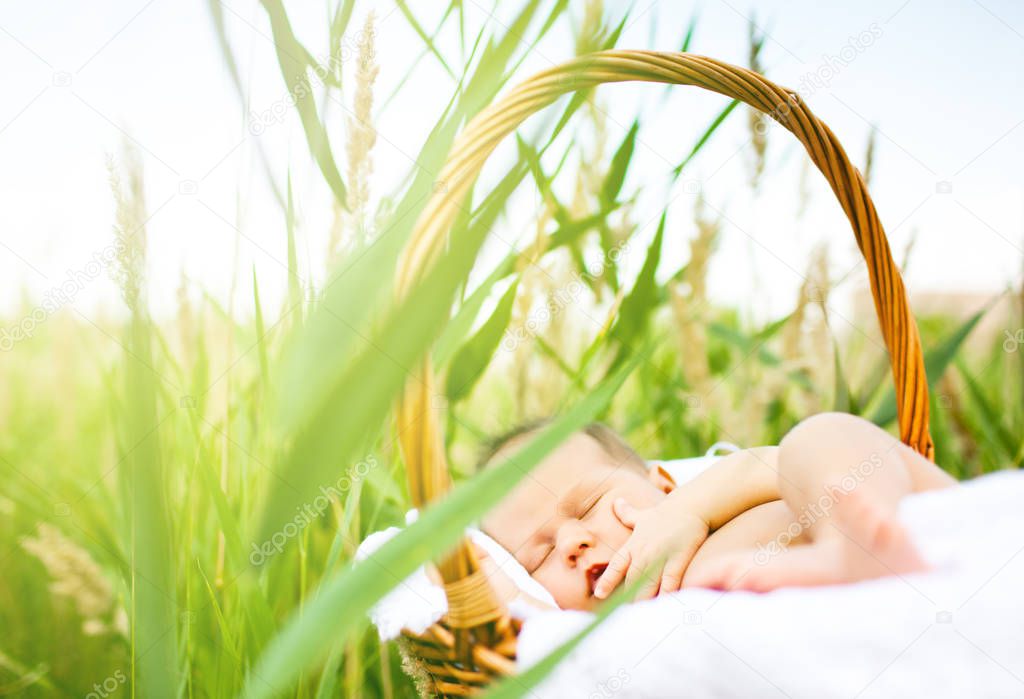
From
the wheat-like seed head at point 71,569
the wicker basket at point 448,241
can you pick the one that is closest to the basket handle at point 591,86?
the wicker basket at point 448,241

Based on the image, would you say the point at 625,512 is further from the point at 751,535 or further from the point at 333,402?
the point at 333,402

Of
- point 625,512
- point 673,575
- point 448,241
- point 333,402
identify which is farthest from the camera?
point 625,512

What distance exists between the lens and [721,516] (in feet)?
2.10

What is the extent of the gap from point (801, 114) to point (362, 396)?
492 millimetres

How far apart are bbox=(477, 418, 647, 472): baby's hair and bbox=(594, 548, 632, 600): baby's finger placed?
17 cm

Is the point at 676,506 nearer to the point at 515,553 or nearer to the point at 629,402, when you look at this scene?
the point at 515,553

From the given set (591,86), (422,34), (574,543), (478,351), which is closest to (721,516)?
(574,543)

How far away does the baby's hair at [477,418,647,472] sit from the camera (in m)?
0.79

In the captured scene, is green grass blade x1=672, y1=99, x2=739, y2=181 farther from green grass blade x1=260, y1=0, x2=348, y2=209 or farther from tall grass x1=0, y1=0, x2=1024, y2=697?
green grass blade x1=260, y1=0, x2=348, y2=209

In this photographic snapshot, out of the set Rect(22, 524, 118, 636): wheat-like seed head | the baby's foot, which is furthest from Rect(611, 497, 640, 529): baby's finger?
Rect(22, 524, 118, 636): wheat-like seed head

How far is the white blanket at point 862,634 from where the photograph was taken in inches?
→ 16.5

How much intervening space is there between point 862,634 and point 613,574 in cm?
22

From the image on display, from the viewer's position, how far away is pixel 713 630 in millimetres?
453

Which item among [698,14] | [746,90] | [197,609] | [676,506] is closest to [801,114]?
[746,90]
